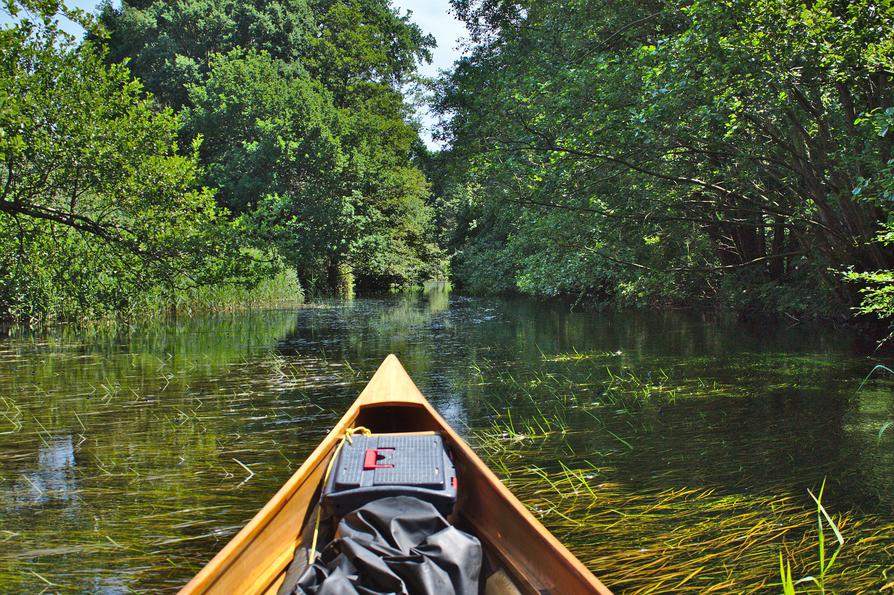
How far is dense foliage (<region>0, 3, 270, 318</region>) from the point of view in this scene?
952cm

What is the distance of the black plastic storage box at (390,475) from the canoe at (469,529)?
Answer: 0.36 feet

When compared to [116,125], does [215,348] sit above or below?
below

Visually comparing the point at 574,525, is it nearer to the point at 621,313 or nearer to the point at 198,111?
the point at 621,313

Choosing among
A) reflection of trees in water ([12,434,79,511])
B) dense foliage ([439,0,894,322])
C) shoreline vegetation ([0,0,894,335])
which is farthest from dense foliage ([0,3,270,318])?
reflection of trees in water ([12,434,79,511])

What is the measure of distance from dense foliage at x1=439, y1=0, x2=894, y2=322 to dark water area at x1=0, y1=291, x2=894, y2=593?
1.64 meters

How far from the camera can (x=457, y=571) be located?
2.63 meters

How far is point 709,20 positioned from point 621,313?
39.8 feet

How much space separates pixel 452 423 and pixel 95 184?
7260 mm

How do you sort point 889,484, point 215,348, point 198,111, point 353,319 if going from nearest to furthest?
point 889,484 < point 215,348 < point 353,319 < point 198,111

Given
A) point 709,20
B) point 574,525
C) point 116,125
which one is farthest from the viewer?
point 116,125

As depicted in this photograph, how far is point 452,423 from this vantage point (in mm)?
6359

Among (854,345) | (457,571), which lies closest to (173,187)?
(457,571)

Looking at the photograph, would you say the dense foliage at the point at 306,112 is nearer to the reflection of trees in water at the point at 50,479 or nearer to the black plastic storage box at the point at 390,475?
the reflection of trees in water at the point at 50,479

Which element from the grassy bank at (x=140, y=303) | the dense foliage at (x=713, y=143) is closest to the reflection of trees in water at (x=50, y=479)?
the grassy bank at (x=140, y=303)
